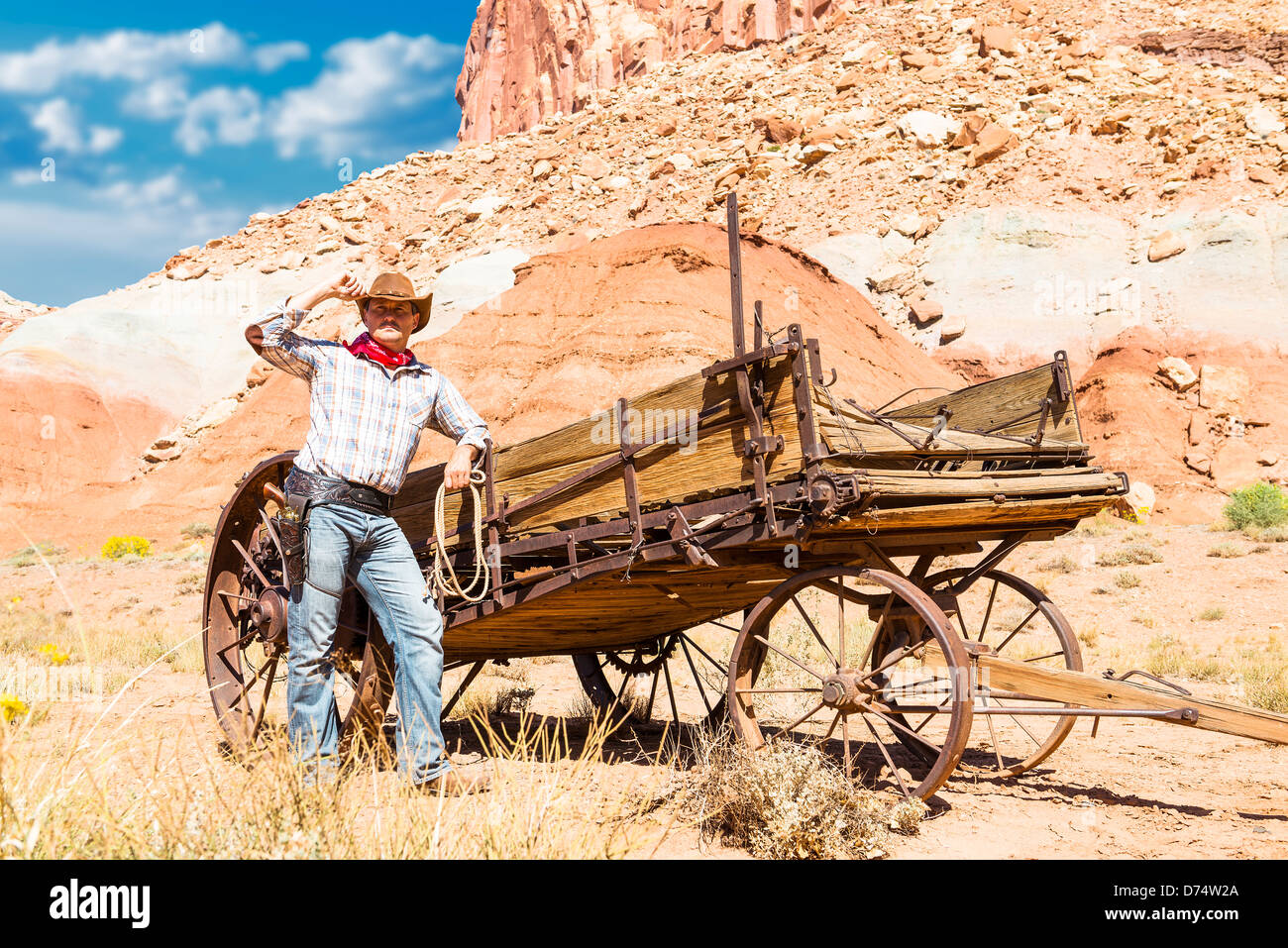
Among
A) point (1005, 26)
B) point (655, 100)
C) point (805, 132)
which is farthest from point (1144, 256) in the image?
point (655, 100)

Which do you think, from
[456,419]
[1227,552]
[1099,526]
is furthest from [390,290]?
[1099,526]

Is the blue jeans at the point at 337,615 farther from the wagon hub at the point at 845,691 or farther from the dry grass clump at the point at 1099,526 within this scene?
the dry grass clump at the point at 1099,526

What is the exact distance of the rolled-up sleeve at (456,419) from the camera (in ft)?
13.5

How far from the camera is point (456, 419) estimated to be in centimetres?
416

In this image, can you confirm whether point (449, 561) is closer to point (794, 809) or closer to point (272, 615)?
point (272, 615)

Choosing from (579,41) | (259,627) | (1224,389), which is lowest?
(259,627)

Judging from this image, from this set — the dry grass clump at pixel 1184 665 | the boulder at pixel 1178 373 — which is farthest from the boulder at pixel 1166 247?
the dry grass clump at pixel 1184 665

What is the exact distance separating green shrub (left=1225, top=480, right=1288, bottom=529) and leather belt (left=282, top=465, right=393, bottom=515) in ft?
51.8

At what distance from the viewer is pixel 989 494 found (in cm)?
377

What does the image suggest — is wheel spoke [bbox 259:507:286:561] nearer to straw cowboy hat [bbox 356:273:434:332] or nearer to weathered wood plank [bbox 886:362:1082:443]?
straw cowboy hat [bbox 356:273:434:332]

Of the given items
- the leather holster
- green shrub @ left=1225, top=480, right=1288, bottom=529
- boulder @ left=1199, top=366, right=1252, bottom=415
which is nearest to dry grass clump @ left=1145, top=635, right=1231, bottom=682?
the leather holster

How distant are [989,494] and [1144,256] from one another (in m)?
28.0

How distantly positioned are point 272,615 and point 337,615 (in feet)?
3.08

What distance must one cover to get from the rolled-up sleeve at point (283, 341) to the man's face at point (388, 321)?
9.8 inches
